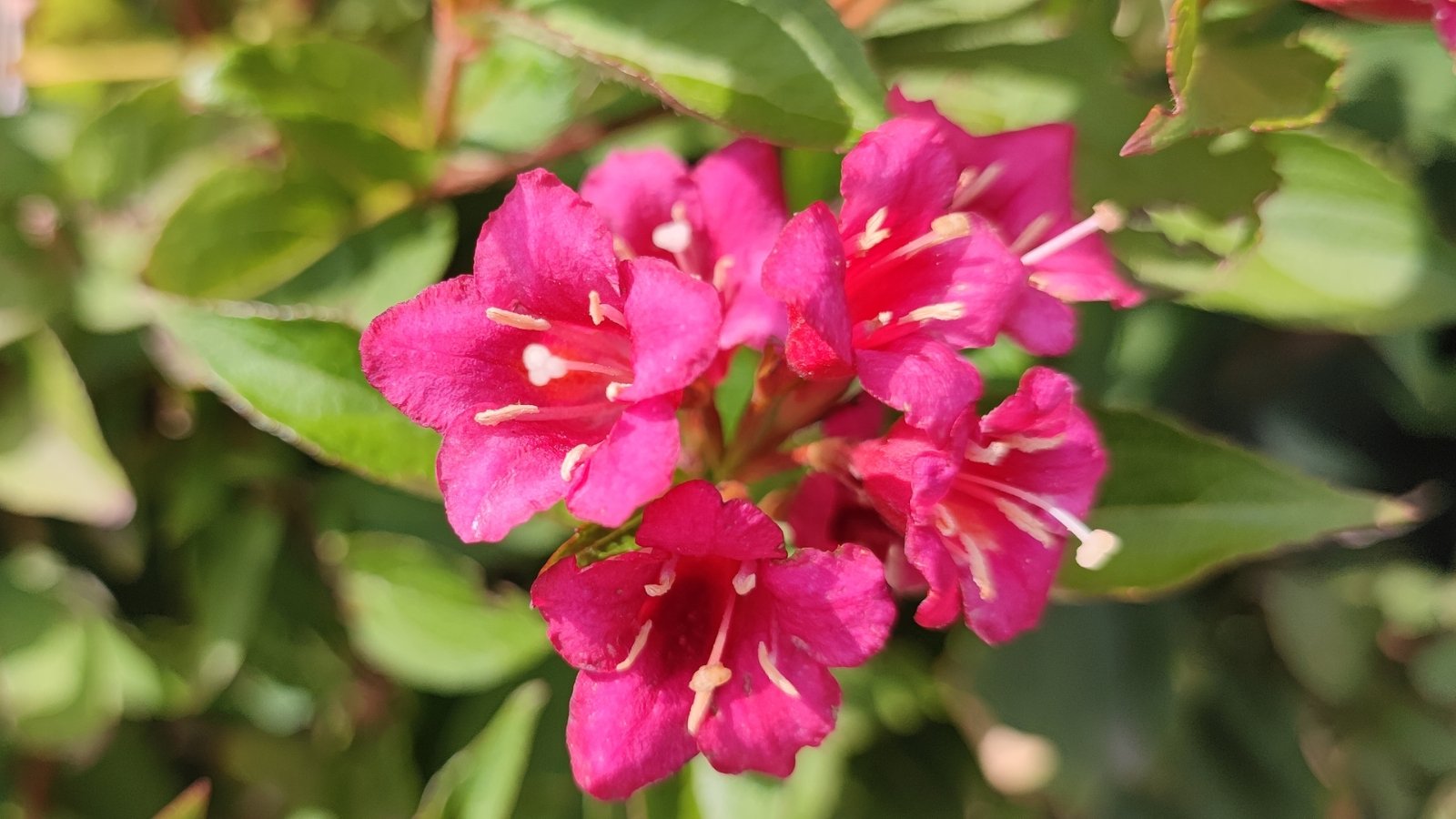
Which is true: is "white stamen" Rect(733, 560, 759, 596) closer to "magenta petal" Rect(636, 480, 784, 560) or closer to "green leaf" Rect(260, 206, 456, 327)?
"magenta petal" Rect(636, 480, 784, 560)

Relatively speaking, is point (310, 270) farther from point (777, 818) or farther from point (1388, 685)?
point (1388, 685)

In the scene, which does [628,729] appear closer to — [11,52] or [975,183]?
[975,183]

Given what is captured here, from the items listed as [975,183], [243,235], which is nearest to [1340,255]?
[975,183]

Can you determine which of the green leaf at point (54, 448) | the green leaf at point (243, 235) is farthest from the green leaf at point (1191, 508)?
the green leaf at point (54, 448)

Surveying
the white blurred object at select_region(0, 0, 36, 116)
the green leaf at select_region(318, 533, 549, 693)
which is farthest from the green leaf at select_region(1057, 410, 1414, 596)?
the white blurred object at select_region(0, 0, 36, 116)

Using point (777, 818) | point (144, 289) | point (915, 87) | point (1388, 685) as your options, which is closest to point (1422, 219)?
point (915, 87)

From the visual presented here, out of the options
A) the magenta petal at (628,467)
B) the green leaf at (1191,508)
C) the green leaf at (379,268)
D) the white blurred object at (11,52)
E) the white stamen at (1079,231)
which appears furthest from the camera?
the white blurred object at (11,52)

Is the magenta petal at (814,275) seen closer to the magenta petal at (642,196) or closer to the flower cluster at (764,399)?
the flower cluster at (764,399)
